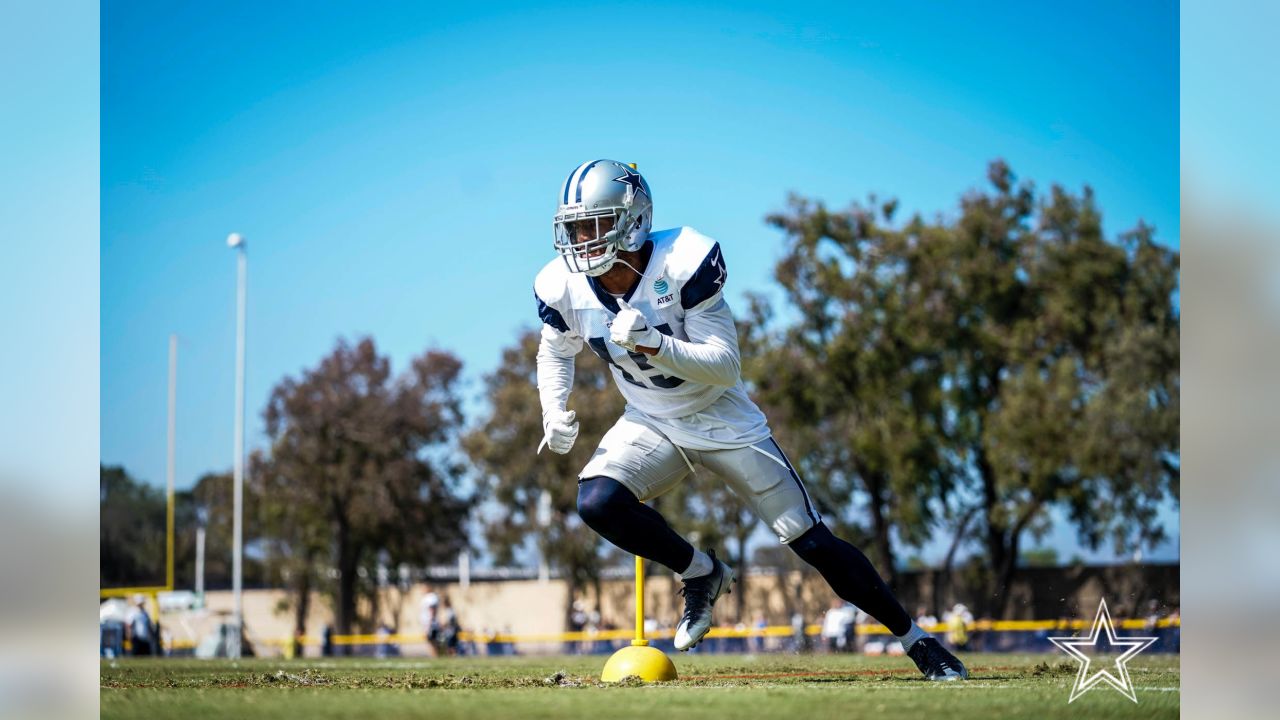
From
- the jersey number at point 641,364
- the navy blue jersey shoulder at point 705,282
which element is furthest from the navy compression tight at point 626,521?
the navy blue jersey shoulder at point 705,282

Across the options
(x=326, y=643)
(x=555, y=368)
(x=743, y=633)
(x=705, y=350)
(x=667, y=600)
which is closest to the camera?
(x=705, y=350)

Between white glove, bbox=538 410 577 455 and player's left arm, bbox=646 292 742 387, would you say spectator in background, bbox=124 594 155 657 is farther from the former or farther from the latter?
player's left arm, bbox=646 292 742 387

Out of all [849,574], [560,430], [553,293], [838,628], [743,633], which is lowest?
[743,633]

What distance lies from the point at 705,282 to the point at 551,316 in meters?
0.84

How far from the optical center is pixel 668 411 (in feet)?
21.1

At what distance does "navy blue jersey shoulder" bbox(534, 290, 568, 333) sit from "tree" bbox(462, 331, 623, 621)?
27.1 m

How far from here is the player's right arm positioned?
649 centimetres

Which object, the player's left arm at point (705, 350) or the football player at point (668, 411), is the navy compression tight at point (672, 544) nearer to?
the football player at point (668, 411)

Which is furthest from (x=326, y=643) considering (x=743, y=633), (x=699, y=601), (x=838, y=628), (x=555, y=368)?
(x=699, y=601)

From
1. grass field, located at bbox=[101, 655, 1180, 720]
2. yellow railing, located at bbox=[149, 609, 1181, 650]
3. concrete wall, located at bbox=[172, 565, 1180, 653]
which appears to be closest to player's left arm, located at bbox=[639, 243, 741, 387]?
grass field, located at bbox=[101, 655, 1180, 720]

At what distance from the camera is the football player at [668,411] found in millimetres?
6219

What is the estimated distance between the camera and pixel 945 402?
1248 inches

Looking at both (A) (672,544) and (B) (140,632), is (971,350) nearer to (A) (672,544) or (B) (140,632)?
(B) (140,632)
